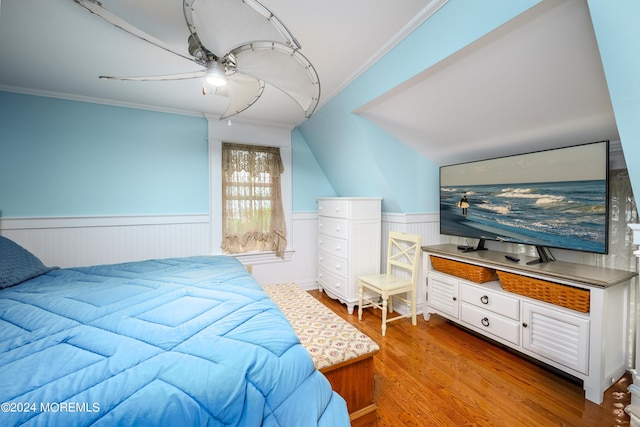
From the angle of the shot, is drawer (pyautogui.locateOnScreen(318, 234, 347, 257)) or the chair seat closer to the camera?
the chair seat

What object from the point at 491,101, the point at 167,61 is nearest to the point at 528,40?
the point at 491,101

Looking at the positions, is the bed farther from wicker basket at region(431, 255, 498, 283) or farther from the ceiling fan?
wicker basket at region(431, 255, 498, 283)

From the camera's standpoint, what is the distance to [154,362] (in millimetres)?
904

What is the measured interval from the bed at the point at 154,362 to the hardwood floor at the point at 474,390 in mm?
756

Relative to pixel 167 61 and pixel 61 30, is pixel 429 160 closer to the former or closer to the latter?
pixel 167 61

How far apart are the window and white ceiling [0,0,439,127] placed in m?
0.94

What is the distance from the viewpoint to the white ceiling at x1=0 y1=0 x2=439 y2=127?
1478 mm

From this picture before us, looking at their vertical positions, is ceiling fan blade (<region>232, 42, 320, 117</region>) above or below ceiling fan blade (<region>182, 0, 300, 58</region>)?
below

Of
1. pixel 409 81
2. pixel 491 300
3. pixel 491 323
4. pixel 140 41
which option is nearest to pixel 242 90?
pixel 140 41

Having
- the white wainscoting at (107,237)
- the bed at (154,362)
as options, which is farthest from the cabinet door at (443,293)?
the white wainscoting at (107,237)

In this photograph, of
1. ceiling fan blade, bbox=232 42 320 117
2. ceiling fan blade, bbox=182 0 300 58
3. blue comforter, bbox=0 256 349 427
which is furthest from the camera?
ceiling fan blade, bbox=232 42 320 117

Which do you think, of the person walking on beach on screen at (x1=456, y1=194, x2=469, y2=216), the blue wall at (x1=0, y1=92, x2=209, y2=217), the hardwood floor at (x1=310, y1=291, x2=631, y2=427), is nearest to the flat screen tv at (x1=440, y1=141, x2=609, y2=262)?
the person walking on beach on screen at (x1=456, y1=194, x2=469, y2=216)

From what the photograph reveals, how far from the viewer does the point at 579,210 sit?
183 centimetres

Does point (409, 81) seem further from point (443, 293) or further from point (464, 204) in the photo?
point (443, 293)
